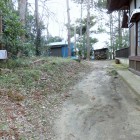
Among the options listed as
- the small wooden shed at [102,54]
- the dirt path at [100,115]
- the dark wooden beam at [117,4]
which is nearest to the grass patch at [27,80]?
the dirt path at [100,115]

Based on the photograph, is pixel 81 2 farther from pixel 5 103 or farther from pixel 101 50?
pixel 5 103

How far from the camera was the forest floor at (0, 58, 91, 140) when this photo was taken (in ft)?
15.4

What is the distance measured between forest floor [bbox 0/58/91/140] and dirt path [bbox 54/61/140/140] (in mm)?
295

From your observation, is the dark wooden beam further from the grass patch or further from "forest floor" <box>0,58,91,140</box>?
"forest floor" <box>0,58,91,140</box>

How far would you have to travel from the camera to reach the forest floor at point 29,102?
4695 mm

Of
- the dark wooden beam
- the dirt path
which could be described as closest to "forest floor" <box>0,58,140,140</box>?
the dirt path

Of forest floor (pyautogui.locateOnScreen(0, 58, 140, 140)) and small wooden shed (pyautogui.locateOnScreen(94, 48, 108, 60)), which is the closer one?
forest floor (pyautogui.locateOnScreen(0, 58, 140, 140))

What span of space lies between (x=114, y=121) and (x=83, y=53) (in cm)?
2657

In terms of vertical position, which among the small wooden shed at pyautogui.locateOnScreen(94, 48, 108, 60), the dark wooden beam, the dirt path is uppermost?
the dark wooden beam

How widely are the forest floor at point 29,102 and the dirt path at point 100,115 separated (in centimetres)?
29

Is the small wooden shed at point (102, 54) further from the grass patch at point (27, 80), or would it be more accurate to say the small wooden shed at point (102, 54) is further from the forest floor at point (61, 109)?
the forest floor at point (61, 109)

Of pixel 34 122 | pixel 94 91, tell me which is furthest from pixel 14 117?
pixel 94 91

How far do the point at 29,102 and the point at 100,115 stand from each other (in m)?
1.87

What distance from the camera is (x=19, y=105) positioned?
5.89m
